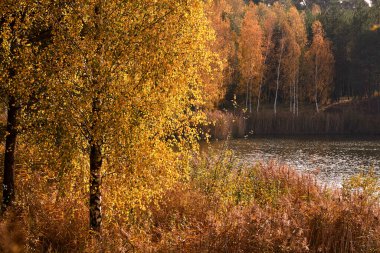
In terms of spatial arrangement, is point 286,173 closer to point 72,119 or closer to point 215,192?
point 215,192

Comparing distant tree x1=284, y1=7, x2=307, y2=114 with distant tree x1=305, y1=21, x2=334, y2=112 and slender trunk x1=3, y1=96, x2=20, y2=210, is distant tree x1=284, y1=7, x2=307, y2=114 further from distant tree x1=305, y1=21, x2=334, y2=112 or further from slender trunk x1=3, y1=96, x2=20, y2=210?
slender trunk x1=3, y1=96, x2=20, y2=210

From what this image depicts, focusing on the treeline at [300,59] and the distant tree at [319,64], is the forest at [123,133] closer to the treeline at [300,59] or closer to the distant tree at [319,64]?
the treeline at [300,59]

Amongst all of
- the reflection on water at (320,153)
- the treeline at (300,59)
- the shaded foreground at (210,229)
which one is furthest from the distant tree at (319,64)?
the shaded foreground at (210,229)

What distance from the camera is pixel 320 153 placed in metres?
31.1

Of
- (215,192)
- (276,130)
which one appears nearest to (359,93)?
(276,130)

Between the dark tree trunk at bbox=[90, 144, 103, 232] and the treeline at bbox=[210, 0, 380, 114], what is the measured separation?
133 feet

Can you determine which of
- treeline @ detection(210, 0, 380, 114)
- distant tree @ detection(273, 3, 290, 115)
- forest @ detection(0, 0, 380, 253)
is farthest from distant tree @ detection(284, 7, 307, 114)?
forest @ detection(0, 0, 380, 253)

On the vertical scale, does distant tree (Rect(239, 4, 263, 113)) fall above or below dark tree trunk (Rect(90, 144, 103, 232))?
above

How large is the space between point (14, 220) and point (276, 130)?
39051 millimetres

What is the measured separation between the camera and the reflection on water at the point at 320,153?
945 inches

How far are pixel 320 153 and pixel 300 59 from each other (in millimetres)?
24006

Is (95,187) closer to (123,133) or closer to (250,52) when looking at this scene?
(123,133)

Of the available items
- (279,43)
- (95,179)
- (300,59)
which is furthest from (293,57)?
(95,179)

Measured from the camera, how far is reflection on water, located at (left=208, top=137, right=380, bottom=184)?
2402 cm
